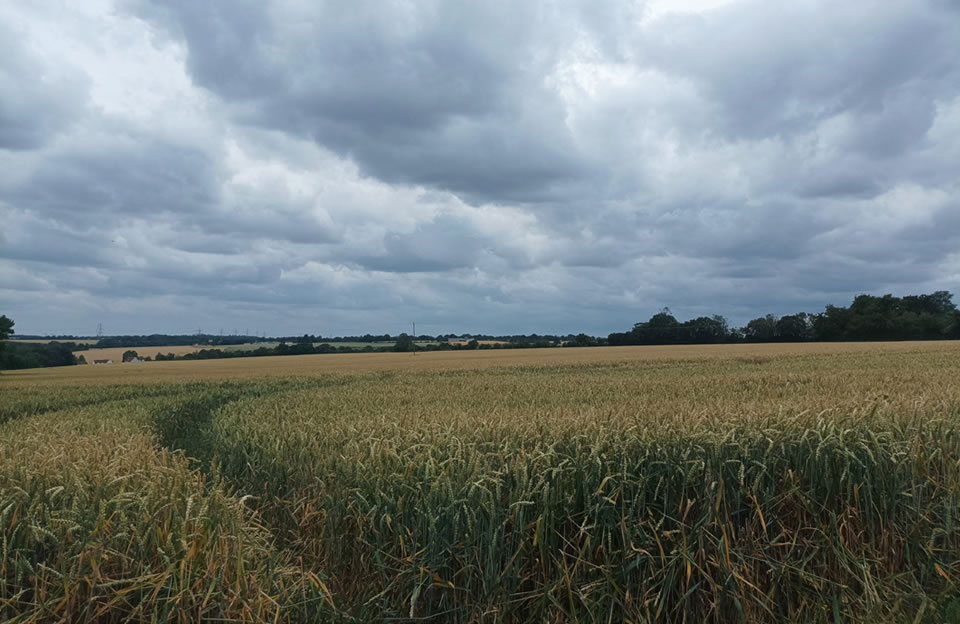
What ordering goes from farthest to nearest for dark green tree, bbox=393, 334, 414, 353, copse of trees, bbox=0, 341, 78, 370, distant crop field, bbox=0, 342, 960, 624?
1. dark green tree, bbox=393, 334, 414, 353
2. copse of trees, bbox=0, 341, 78, 370
3. distant crop field, bbox=0, 342, 960, 624

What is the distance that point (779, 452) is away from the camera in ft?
16.6

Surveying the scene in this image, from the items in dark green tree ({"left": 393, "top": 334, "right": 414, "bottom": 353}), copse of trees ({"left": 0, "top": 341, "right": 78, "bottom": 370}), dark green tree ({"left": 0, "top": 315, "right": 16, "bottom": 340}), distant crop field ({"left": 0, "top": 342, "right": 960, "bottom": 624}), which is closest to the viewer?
distant crop field ({"left": 0, "top": 342, "right": 960, "bottom": 624})

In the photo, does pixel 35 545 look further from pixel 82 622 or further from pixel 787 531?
pixel 787 531

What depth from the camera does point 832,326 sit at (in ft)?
259

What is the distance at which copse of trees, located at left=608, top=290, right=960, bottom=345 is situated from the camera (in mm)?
74250

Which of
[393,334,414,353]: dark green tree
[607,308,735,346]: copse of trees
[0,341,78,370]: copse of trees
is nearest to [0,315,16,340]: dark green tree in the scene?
[0,341,78,370]: copse of trees

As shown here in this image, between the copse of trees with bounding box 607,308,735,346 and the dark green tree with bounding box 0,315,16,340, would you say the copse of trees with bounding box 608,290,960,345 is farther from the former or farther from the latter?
the dark green tree with bounding box 0,315,16,340

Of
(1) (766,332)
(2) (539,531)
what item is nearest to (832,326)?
(1) (766,332)

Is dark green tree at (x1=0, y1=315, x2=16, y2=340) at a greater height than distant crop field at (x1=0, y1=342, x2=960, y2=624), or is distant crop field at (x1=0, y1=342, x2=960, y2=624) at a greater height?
dark green tree at (x1=0, y1=315, x2=16, y2=340)

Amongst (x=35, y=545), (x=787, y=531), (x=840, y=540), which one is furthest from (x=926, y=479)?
(x=35, y=545)

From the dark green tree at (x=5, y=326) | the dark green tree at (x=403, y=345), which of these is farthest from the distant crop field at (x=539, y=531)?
the dark green tree at (x=403, y=345)

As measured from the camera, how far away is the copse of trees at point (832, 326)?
74250mm

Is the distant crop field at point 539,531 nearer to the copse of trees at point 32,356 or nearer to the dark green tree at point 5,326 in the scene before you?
the dark green tree at point 5,326

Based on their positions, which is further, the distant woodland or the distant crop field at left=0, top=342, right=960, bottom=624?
the distant woodland
